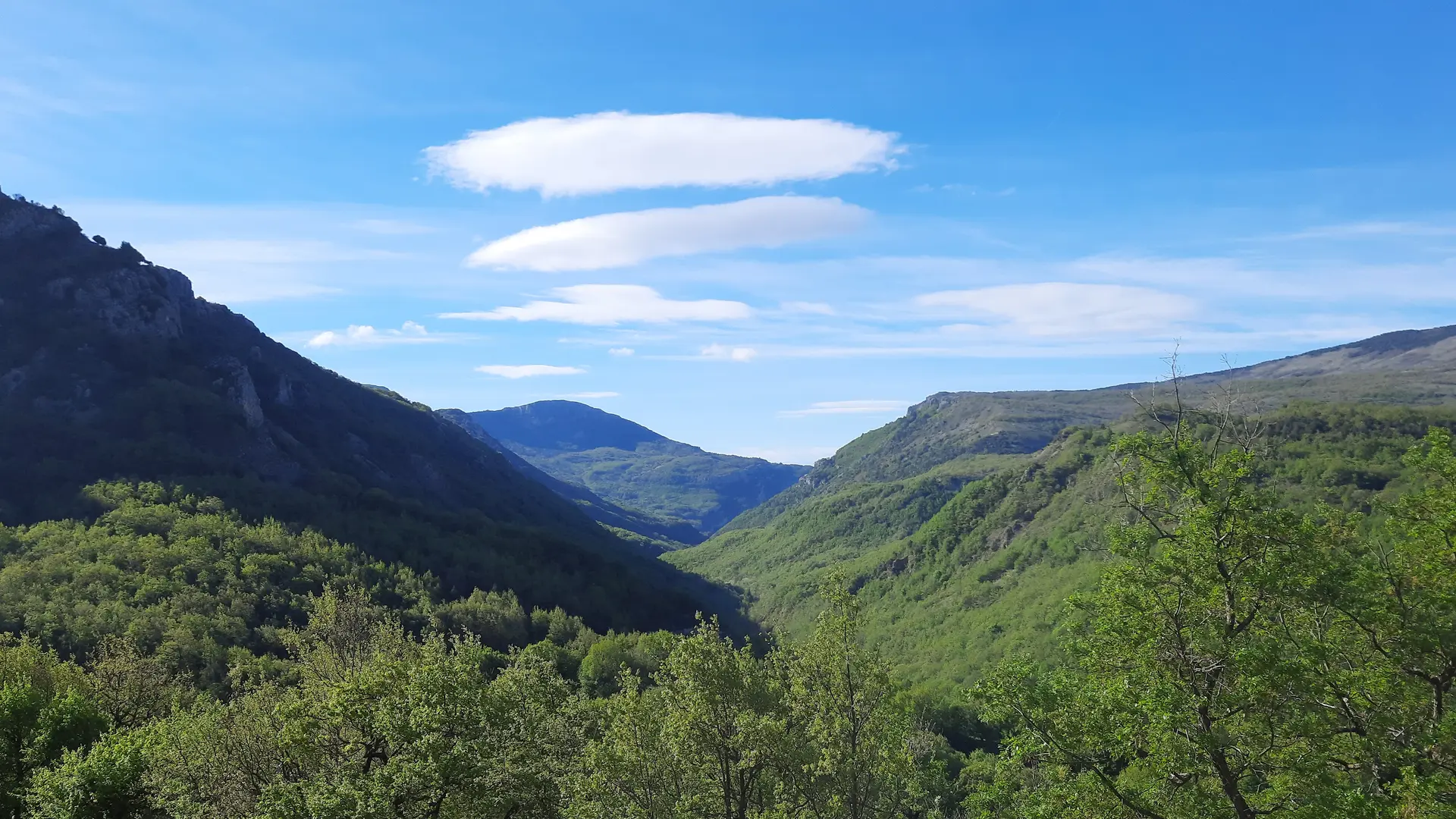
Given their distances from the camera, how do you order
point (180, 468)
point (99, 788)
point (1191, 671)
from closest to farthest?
point (1191, 671)
point (99, 788)
point (180, 468)

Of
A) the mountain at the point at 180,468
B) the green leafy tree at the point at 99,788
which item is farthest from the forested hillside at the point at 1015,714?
the mountain at the point at 180,468

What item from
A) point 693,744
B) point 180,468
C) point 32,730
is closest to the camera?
point 693,744

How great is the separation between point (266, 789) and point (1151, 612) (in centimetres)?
3063

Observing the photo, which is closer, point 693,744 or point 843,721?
point 693,744

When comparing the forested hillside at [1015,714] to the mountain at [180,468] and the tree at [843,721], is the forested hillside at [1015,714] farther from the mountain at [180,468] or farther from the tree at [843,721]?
the mountain at [180,468]

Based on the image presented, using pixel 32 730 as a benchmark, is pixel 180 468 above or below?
above

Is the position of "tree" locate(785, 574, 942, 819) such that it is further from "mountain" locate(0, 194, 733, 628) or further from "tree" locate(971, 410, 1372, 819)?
"mountain" locate(0, 194, 733, 628)

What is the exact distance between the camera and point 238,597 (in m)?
112

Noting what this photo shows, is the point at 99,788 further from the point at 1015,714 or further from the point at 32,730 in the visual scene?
the point at 1015,714

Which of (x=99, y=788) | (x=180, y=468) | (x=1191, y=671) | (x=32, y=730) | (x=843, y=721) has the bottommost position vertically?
(x=32, y=730)

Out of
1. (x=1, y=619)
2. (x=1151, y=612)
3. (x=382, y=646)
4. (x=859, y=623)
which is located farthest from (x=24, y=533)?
(x=1151, y=612)

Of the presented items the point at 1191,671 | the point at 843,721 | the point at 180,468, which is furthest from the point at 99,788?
the point at 180,468

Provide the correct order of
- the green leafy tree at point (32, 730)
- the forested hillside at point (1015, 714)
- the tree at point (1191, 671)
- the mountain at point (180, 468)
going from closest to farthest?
the tree at point (1191, 671) → the forested hillside at point (1015, 714) → the green leafy tree at point (32, 730) → the mountain at point (180, 468)

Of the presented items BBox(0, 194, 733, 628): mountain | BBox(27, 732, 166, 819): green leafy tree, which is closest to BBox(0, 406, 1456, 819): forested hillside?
BBox(27, 732, 166, 819): green leafy tree
